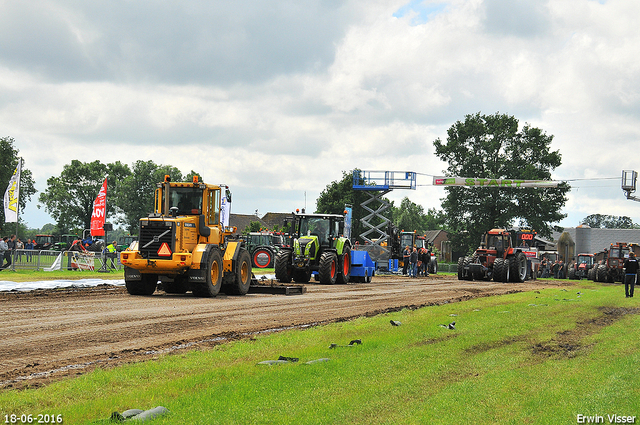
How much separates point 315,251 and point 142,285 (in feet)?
31.7

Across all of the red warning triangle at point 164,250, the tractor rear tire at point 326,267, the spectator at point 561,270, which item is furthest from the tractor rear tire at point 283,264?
the spectator at point 561,270

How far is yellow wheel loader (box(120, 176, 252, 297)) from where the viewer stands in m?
16.8

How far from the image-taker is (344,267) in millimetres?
27094

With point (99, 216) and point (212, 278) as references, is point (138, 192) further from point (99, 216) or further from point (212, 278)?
point (212, 278)

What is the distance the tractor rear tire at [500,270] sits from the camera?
3347 cm

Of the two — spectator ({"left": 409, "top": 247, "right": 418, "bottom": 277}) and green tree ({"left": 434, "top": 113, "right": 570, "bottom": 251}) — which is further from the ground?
green tree ({"left": 434, "top": 113, "right": 570, "bottom": 251})

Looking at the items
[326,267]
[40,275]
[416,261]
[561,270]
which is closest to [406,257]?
[416,261]

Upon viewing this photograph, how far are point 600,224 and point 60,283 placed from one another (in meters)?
170

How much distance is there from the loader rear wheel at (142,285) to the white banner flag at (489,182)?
1568 inches

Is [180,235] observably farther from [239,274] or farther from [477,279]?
[477,279]

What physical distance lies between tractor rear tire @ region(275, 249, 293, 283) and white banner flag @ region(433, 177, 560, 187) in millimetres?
31487

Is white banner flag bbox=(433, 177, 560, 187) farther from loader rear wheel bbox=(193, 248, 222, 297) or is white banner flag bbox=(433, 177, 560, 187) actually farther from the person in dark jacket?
loader rear wheel bbox=(193, 248, 222, 297)

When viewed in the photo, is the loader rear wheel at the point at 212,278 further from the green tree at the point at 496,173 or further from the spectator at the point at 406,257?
the green tree at the point at 496,173

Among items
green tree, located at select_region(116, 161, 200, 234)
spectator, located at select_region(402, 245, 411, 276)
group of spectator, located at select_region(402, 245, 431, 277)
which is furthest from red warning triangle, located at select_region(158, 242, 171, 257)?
green tree, located at select_region(116, 161, 200, 234)
